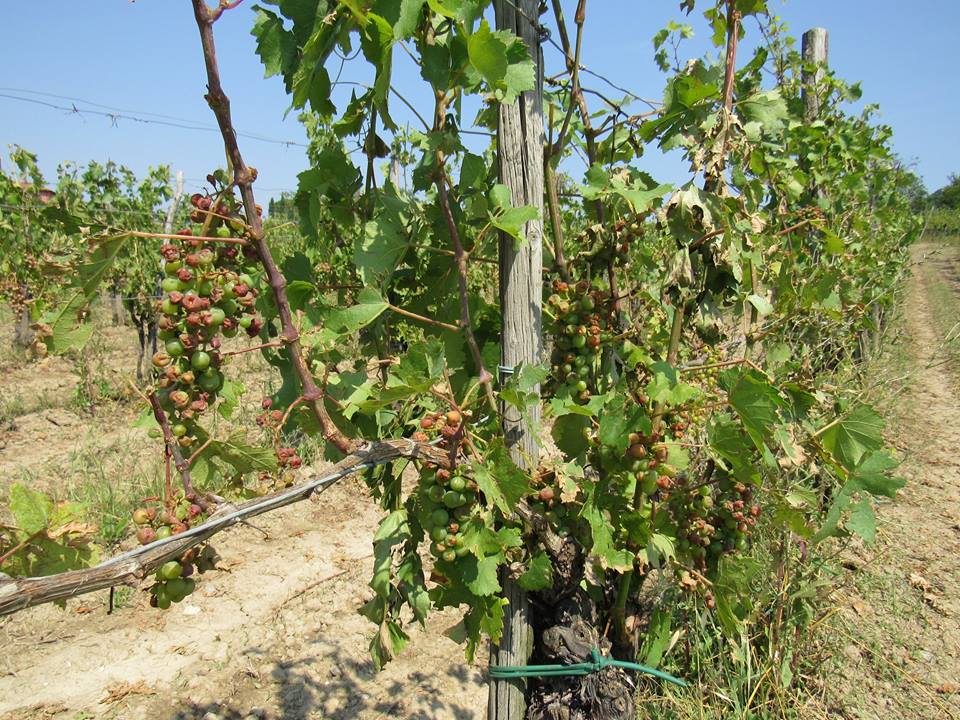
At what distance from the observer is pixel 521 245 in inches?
66.6

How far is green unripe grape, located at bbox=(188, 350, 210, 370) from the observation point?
1235mm

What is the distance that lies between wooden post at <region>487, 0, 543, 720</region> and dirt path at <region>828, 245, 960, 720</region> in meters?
2.10

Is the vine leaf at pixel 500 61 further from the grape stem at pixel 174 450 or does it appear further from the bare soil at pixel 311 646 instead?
the bare soil at pixel 311 646

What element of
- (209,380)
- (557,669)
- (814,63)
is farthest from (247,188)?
(814,63)

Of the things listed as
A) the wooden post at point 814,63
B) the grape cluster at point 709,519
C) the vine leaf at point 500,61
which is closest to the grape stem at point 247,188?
the vine leaf at point 500,61

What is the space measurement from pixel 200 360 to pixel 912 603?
3996mm

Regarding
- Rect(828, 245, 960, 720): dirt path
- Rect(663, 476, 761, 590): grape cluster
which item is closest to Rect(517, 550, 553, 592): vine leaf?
Rect(663, 476, 761, 590): grape cluster

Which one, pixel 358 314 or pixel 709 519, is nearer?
pixel 358 314

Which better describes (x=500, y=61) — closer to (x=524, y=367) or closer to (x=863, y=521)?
(x=524, y=367)

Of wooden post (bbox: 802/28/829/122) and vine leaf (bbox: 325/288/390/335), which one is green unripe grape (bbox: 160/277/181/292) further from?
wooden post (bbox: 802/28/829/122)

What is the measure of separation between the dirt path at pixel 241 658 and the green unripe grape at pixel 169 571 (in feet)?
7.13

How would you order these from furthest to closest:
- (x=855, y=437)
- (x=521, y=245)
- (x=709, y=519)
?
(x=709, y=519) < (x=855, y=437) < (x=521, y=245)

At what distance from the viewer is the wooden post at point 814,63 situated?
5133 mm

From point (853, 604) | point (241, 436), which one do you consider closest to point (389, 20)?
point (241, 436)
